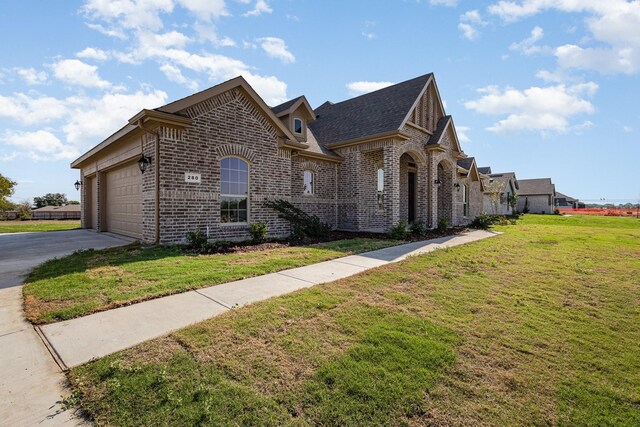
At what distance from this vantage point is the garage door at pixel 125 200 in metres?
10.8

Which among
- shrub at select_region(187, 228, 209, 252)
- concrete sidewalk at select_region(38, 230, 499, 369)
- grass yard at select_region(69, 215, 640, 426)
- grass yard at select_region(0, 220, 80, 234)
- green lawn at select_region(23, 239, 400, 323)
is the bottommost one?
grass yard at select_region(69, 215, 640, 426)

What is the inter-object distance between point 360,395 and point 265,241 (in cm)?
863

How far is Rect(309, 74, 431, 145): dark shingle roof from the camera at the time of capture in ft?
47.2

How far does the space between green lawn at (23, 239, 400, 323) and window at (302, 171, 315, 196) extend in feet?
18.3

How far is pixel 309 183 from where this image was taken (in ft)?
47.2

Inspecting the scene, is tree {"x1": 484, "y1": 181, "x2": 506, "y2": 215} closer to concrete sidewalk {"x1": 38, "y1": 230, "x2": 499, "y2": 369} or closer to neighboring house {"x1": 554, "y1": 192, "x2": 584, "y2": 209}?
concrete sidewalk {"x1": 38, "y1": 230, "x2": 499, "y2": 369}

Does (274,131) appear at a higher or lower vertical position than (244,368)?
higher

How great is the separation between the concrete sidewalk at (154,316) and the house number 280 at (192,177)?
191 inches

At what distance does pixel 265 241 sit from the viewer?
35.5ft

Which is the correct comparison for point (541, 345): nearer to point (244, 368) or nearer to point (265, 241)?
point (244, 368)

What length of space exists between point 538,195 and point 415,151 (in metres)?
46.9

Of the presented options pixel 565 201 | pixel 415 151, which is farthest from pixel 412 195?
pixel 565 201

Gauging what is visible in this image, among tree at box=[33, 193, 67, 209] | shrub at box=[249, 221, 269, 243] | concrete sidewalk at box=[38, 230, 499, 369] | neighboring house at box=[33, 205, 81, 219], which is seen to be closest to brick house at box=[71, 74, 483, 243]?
shrub at box=[249, 221, 269, 243]

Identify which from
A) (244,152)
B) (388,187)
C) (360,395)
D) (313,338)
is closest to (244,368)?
(313,338)
